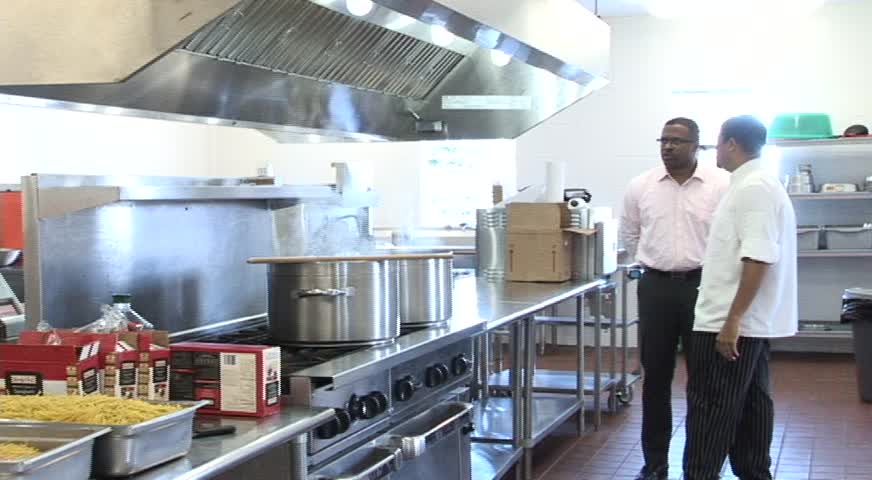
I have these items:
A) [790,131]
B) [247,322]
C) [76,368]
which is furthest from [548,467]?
[790,131]

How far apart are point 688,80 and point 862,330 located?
303 centimetres

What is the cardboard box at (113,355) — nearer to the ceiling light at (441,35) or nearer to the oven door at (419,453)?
the oven door at (419,453)

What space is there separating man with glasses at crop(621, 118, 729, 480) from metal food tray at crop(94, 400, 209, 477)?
2.97m

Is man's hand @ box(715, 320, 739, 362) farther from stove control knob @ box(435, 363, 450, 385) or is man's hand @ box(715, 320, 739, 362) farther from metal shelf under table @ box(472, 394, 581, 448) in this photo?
metal shelf under table @ box(472, 394, 581, 448)

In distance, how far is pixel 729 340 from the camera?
3.76m

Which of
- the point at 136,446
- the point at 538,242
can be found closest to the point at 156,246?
the point at 136,446

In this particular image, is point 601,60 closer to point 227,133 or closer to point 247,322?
point 247,322

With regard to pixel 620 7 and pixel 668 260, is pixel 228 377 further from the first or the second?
pixel 620 7

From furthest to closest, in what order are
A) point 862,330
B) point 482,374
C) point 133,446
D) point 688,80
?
1. point 688,80
2. point 862,330
3. point 482,374
4. point 133,446

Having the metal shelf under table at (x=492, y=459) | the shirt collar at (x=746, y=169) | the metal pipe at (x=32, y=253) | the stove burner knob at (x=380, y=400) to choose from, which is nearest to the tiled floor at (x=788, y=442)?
the metal shelf under table at (x=492, y=459)

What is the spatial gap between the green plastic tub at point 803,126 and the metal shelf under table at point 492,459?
15.0ft

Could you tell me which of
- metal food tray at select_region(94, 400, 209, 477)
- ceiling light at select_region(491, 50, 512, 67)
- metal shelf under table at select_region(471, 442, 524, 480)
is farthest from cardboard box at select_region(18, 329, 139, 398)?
metal shelf under table at select_region(471, 442, 524, 480)

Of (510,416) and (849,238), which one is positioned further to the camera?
(849,238)

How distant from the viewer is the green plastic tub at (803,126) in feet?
26.6
